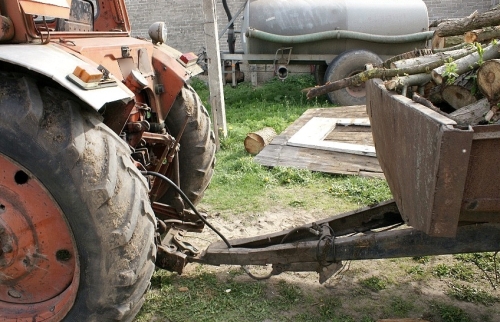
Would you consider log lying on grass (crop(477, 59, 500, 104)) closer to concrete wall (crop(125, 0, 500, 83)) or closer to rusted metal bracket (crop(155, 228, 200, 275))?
rusted metal bracket (crop(155, 228, 200, 275))

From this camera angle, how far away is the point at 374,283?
10.7 feet

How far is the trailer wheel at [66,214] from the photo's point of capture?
2156 mm

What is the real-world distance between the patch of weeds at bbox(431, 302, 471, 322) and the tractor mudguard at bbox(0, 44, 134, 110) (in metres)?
2.25

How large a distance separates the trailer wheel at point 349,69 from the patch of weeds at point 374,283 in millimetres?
6348

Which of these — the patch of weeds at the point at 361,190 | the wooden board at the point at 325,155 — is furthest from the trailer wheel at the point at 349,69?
the patch of weeds at the point at 361,190

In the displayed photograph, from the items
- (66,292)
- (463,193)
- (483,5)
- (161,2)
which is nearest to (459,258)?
(463,193)

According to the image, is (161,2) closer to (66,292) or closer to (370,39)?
(370,39)

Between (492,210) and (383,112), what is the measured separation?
2.84 feet

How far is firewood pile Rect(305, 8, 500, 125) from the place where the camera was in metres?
2.22

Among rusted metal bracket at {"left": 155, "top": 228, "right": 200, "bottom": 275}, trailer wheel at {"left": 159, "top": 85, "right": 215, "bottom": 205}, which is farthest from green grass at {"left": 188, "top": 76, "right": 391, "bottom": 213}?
rusted metal bracket at {"left": 155, "top": 228, "right": 200, "bottom": 275}

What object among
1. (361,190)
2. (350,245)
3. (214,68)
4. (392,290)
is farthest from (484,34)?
(214,68)

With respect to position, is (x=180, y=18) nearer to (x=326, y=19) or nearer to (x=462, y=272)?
(x=326, y=19)

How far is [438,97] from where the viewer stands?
2.81 m

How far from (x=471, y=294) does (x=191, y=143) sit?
2.23m
